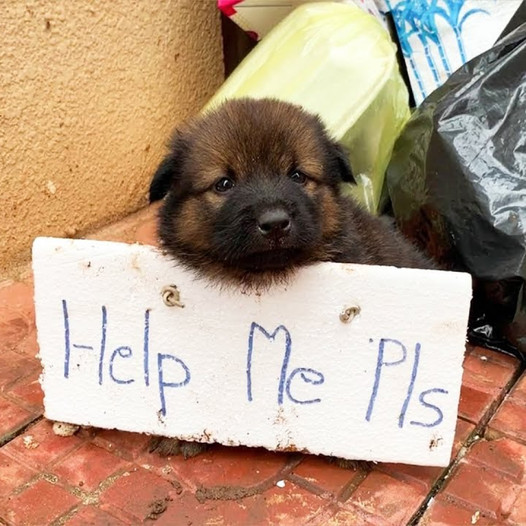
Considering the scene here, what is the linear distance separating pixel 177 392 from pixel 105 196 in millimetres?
1820

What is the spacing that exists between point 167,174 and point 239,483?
0.96m

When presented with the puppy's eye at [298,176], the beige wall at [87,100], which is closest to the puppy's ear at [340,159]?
the puppy's eye at [298,176]

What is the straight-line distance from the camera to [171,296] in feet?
6.84

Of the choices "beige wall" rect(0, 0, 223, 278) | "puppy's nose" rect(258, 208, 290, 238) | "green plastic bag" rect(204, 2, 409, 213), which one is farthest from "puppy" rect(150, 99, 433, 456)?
"beige wall" rect(0, 0, 223, 278)

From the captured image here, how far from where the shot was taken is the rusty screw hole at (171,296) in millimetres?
2082

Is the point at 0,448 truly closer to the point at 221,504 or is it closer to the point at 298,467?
the point at 221,504

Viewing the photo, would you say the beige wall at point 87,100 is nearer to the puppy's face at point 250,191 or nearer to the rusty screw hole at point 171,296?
the puppy's face at point 250,191

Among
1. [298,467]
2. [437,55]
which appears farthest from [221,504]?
[437,55]

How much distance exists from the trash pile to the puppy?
0.68 m

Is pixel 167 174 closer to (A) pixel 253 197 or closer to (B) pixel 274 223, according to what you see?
(A) pixel 253 197

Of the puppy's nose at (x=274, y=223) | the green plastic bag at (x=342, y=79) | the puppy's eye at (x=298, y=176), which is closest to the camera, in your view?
the puppy's nose at (x=274, y=223)

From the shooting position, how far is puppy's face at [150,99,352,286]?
1957 millimetres

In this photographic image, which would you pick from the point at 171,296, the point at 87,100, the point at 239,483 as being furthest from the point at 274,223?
the point at 87,100

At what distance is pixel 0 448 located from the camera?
7.30 ft
